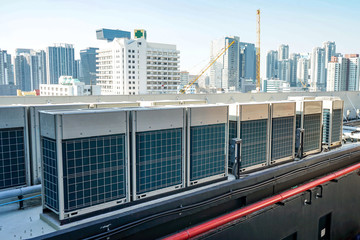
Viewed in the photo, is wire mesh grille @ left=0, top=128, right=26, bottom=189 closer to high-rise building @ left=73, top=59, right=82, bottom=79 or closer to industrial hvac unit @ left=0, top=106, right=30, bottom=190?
industrial hvac unit @ left=0, top=106, right=30, bottom=190

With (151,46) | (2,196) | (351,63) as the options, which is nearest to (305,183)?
(2,196)

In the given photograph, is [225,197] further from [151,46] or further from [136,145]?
[151,46]

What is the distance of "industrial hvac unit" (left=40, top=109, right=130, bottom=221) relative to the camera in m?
6.74

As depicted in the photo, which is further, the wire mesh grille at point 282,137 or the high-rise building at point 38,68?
the high-rise building at point 38,68

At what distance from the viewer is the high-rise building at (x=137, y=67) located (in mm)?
115938

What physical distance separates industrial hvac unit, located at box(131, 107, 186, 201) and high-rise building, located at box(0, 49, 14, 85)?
501 ft

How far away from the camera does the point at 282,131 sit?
12242 millimetres

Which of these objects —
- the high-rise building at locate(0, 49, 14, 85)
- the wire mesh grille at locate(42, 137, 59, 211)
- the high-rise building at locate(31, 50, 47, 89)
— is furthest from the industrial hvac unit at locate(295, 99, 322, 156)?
the high-rise building at locate(31, 50, 47, 89)

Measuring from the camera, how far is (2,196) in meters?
7.57

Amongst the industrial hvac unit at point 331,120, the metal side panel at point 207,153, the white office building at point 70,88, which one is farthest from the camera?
the white office building at point 70,88

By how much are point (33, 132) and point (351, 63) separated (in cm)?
15150

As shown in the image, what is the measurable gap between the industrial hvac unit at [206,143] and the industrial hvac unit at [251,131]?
30.4 inches

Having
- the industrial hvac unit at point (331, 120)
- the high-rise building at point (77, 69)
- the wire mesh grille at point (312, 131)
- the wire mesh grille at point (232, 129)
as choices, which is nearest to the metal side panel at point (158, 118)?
the wire mesh grille at point (232, 129)

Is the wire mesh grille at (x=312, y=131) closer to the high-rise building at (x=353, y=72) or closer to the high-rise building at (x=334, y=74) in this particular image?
the high-rise building at (x=334, y=74)
